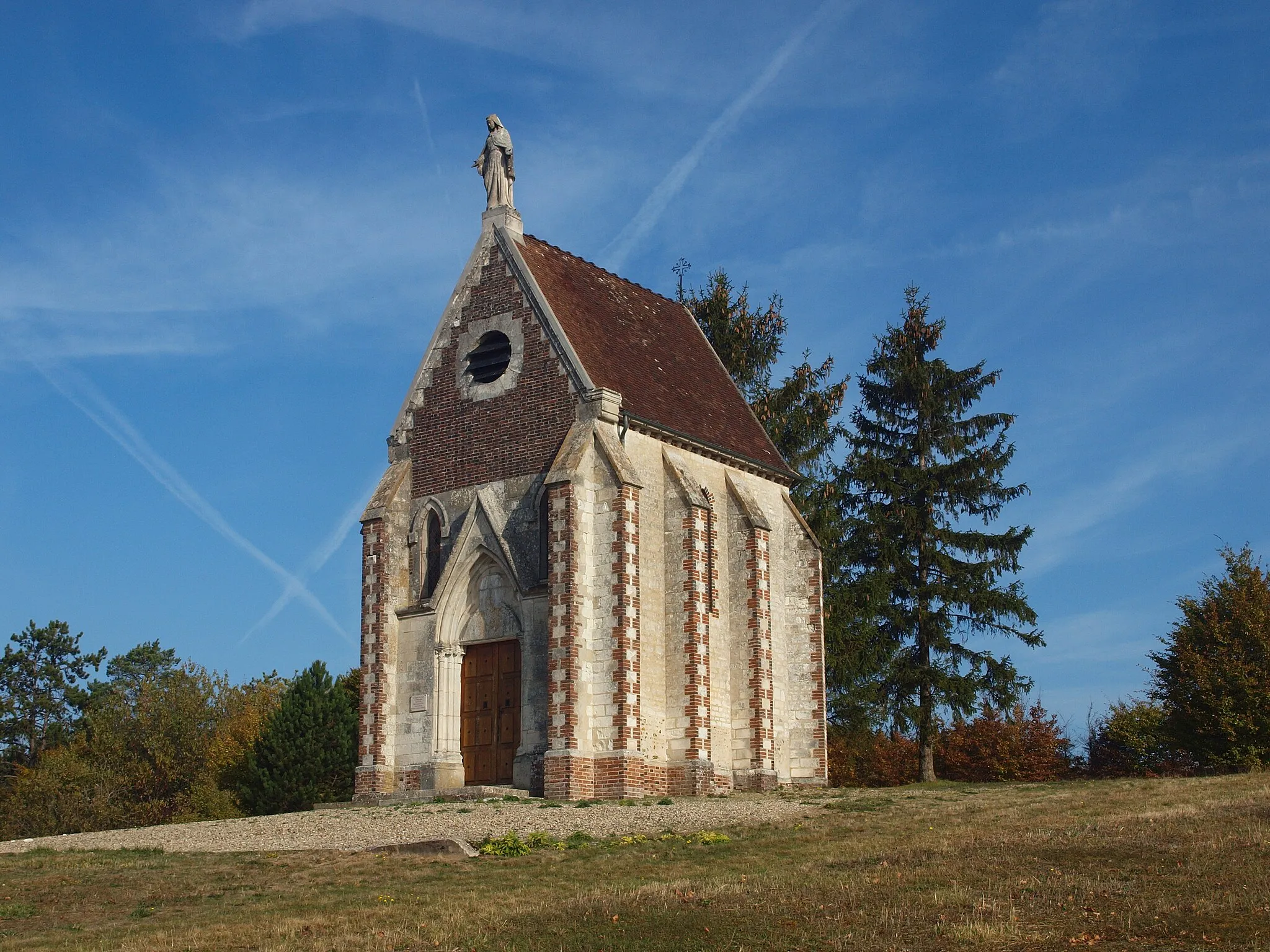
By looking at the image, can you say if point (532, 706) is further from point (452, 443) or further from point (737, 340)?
point (737, 340)

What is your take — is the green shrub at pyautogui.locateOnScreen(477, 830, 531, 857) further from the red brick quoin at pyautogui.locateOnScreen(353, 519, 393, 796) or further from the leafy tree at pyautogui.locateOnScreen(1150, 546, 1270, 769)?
the leafy tree at pyautogui.locateOnScreen(1150, 546, 1270, 769)

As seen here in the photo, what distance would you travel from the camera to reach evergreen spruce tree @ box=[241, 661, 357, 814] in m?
34.7

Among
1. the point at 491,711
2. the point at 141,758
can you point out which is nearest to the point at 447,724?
the point at 491,711

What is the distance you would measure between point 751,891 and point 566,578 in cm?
1283

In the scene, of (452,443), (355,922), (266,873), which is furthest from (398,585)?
(355,922)

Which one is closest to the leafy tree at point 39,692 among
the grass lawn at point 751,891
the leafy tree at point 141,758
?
the leafy tree at point 141,758

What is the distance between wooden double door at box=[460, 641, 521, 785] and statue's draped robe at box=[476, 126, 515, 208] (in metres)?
10.2

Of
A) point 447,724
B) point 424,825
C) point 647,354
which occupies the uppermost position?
point 647,354

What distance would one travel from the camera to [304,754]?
115 feet

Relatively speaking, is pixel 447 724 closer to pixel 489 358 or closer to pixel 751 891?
pixel 489 358

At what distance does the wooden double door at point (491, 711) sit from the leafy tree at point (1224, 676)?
47.1ft

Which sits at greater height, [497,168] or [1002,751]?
[497,168]

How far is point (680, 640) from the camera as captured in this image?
102 ft

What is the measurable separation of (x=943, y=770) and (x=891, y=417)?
35.0 feet
